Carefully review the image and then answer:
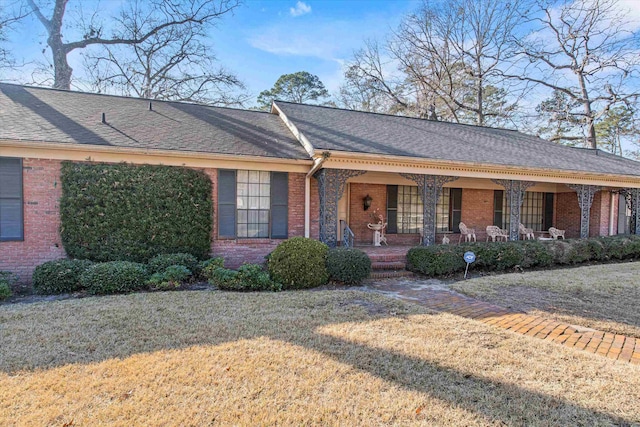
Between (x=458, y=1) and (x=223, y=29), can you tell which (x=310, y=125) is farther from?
(x=458, y=1)

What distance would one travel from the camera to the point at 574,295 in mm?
6918

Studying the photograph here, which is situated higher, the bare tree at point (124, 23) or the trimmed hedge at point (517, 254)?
the bare tree at point (124, 23)

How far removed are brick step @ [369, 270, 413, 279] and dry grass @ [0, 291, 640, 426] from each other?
131 inches

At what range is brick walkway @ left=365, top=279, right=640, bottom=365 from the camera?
4.33 meters

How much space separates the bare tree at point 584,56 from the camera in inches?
838

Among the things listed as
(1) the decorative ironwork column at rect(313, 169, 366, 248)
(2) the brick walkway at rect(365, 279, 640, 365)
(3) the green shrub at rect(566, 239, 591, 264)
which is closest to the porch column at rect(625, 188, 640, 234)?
(3) the green shrub at rect(566, 239, 591, 264)

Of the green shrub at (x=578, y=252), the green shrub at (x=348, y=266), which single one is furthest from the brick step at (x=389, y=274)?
the green shrub at (x=578, y=252)

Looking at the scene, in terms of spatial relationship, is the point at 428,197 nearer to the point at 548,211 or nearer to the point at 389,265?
the point at 389,265

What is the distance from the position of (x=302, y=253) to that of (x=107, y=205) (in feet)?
15.3

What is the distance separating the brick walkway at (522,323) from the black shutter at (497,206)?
7.93 m

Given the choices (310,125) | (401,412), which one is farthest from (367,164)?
(401,412)

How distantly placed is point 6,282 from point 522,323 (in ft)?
29.6

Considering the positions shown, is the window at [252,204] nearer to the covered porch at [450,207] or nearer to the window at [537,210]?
the covered porch at [450,207]

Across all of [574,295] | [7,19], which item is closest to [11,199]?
[574,295]
